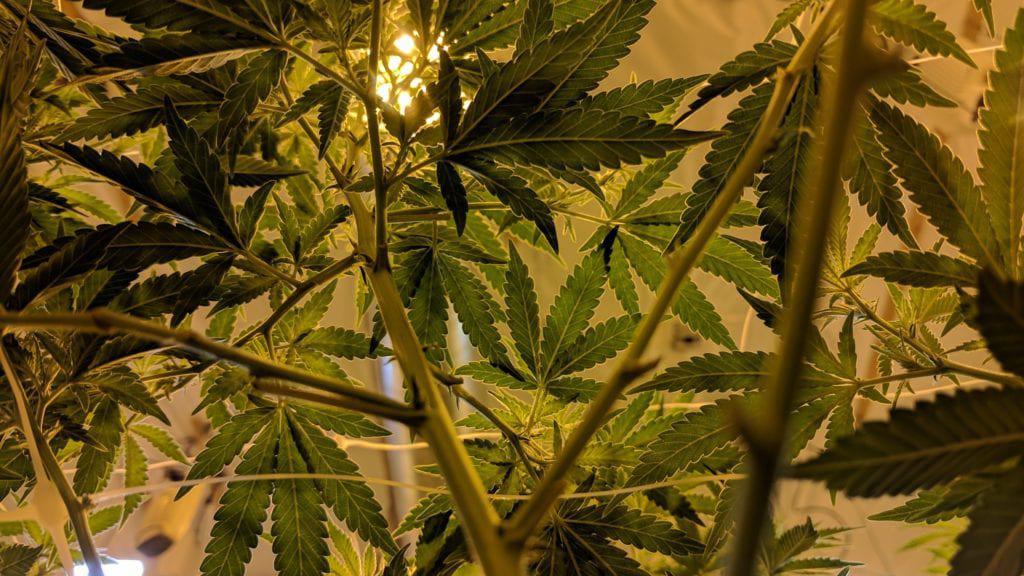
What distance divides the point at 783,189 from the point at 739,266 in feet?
0.34

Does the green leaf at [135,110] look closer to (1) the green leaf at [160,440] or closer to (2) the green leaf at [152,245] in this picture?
(2) the green leaf at [152,245]


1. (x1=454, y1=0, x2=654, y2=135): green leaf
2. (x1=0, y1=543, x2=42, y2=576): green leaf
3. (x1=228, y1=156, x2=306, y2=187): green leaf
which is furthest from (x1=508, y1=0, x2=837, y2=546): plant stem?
(x1=0, y1=543, x2=42, y2=576): green leaf

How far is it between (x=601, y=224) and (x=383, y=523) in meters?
0.27

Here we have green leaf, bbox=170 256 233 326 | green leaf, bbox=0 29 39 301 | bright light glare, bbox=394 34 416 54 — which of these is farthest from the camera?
bright light glare, bbox=394 34 416 54

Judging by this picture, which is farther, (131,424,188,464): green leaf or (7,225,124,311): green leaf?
(131,424,188,464): green leaf

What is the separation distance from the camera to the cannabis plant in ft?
0.61

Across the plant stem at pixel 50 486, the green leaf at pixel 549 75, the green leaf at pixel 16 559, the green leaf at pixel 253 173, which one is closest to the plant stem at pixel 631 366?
the green leaf at pixel 549 75

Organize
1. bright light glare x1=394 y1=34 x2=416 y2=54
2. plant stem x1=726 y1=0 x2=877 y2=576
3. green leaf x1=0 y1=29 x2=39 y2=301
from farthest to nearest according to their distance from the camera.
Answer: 1. bright light glare x1=394 y1=34 x2=416 y2=54
2. green leaf x1=0 y1=29 x2=39 y2=301
3. plant stem x1=726 y1=0 x2=877 y2=576

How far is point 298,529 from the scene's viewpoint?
0.40m

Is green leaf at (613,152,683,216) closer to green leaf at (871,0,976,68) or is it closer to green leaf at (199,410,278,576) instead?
green leaf at (871,0,976,68)

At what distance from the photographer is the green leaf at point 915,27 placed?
1.12 feet

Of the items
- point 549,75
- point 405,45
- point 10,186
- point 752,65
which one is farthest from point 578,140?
point 405,45

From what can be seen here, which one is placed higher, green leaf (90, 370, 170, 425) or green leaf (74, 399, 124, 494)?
green leaf (90, 370, 170, 425)

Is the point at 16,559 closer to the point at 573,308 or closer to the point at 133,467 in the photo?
the point at 133,467
